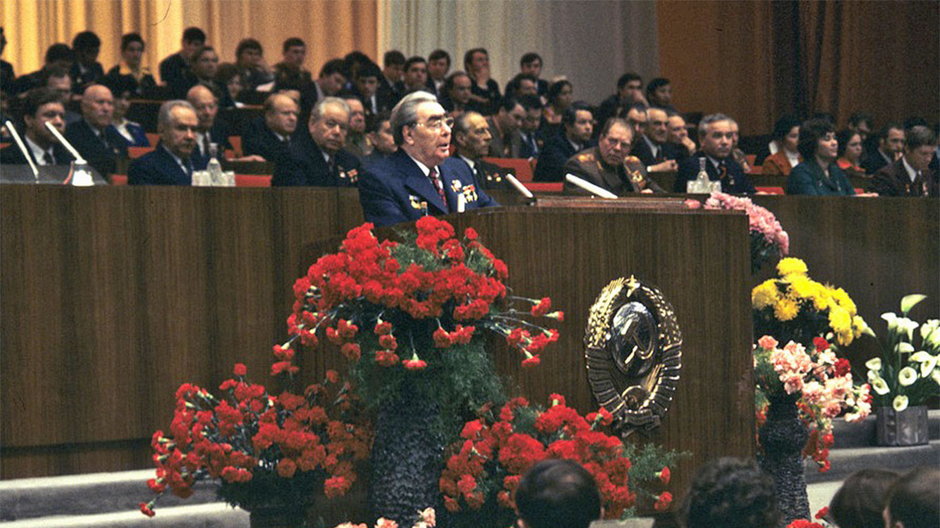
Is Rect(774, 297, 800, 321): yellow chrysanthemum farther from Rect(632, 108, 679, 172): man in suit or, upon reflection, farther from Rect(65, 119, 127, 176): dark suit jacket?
Rect(632, 108, 679, 172): man in suit

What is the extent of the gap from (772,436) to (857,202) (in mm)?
1978

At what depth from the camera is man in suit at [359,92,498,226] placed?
4512 mm

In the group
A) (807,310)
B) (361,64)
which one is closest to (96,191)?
(807,310)

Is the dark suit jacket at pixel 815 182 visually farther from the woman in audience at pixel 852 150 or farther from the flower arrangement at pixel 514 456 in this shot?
the flower arrangement at pixel 514 456

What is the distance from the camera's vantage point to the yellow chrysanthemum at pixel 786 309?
216 inches

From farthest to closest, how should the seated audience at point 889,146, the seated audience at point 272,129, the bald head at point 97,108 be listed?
the seated audience at point 889,146 → the bald head at point 97,108 → the seated audience at point 272,129

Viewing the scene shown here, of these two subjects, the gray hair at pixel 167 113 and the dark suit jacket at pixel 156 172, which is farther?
the gray hair at pixel 167 113

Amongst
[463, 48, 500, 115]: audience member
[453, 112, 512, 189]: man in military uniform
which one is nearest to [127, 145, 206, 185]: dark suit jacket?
[453, 112, 512, 189]: man in military uniform

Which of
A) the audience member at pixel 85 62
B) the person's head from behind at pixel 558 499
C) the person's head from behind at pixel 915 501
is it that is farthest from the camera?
the audience member at pixel 85 62

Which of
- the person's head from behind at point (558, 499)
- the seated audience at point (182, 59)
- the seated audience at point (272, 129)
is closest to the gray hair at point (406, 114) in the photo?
the person's head from behind at point (558, 499)

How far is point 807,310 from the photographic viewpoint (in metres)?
5.55

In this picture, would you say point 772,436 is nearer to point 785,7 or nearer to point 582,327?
point 582,327

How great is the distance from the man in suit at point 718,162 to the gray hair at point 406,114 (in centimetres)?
316

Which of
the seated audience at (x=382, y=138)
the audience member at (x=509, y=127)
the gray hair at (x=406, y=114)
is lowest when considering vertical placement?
the gray hair at (x=406, y=114)
